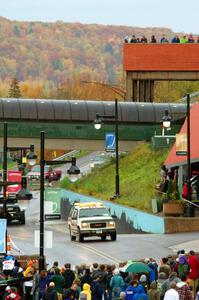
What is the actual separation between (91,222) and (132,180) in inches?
804

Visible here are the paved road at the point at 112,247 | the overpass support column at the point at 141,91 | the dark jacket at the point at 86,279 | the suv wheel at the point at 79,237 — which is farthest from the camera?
the overpass support column at the point at 141,91

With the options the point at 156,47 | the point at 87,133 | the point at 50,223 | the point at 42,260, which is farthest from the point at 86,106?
the point at 42,260

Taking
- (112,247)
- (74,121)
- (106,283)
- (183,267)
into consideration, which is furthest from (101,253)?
(74,121)

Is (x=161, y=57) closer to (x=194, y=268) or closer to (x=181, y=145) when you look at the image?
(x=181, y=145)

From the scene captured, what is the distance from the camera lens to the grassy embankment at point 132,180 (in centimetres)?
5728

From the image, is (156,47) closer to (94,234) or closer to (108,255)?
(94,234)

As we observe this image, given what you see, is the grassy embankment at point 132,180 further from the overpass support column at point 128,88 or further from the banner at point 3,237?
the banner at point 3,237

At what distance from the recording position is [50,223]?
65.9 m

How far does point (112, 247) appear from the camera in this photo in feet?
137

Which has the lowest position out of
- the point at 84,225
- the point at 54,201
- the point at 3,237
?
the point at 3,237

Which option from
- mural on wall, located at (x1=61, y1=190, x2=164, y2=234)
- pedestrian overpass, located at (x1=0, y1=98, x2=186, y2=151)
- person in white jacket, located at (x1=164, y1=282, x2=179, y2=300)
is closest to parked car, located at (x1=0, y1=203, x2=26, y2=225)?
mural on wall, located at (x1=61, y1=190, x2=164, y2=234)

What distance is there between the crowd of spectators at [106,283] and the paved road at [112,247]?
9.30 meters

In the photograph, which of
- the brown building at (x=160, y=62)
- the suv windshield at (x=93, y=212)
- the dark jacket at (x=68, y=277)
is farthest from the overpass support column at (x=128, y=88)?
the dark jacket at (x=68, y=277)

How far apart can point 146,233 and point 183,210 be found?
2619mm
